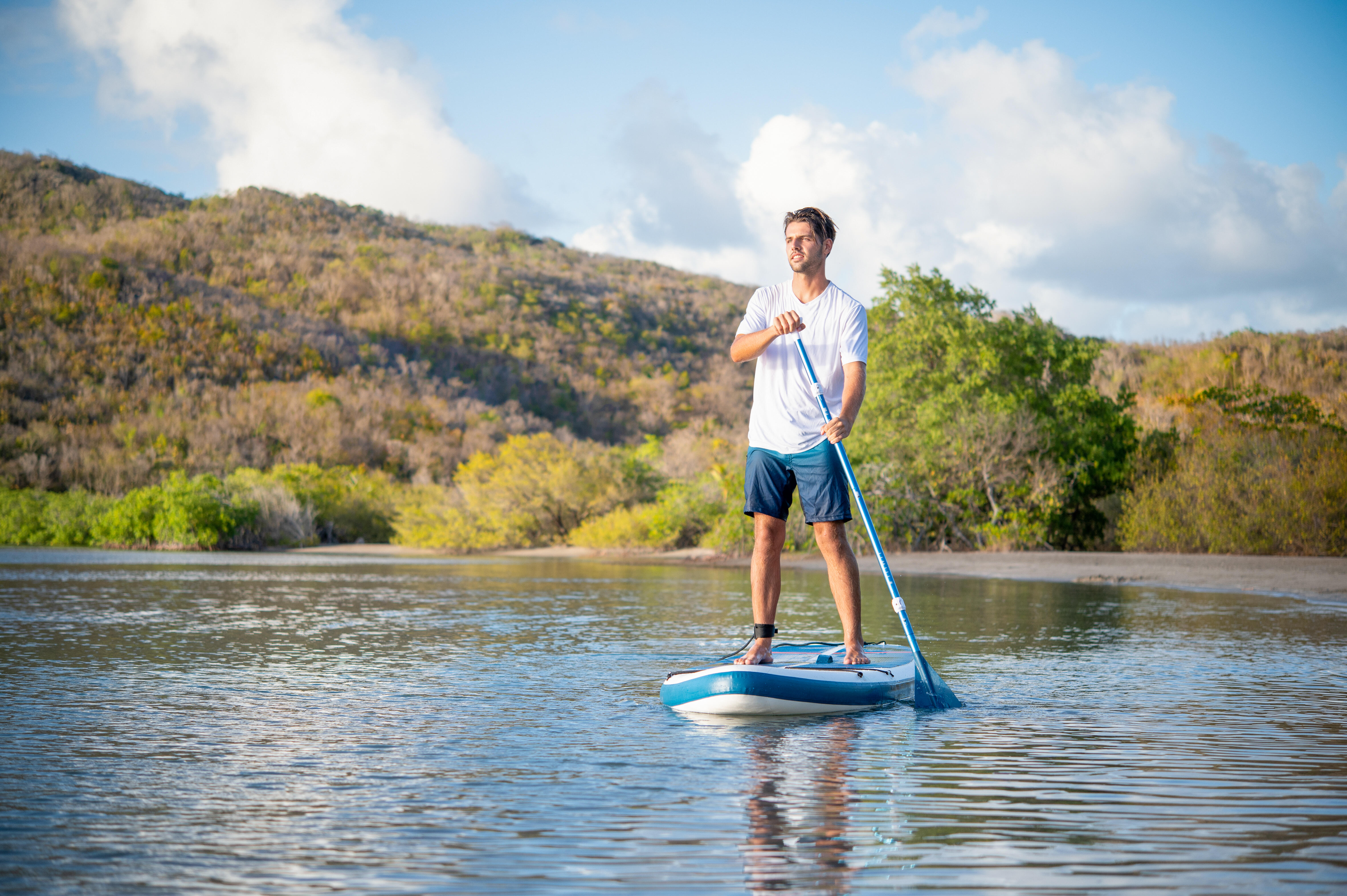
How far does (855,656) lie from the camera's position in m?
6.56

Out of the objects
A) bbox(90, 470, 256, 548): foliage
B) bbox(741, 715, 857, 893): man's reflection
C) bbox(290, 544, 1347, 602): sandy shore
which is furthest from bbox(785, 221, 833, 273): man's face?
bbox(90, 470, 256, 548): foliage

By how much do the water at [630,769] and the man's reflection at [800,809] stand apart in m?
0.02

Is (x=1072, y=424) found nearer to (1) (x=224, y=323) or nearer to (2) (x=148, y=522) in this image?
(2) (x=148, y=522)

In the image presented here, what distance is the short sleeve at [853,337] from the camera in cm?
645

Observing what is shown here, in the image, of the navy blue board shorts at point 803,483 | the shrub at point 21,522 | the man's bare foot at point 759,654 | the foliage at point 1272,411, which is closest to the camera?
the man's bare foot at point 759,654

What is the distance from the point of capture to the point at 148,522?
3288cm

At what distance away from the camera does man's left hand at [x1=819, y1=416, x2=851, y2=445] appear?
6.16m

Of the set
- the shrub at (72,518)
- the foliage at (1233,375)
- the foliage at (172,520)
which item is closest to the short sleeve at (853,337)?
the foliage at (1233,375)

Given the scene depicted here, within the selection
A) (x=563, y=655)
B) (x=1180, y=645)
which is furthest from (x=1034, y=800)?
(x=1180, y=645)

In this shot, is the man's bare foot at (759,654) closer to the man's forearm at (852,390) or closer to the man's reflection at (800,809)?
the man's reflection at (800,809)

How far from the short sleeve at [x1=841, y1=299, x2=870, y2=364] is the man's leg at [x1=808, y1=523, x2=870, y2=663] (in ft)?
3.08

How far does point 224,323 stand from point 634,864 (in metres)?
62.0

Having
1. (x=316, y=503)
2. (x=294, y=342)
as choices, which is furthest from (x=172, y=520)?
(x=294, y=342)

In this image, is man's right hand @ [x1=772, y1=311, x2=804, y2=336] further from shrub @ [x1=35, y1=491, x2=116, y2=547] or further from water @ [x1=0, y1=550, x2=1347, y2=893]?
shrub @ [x1=35, y1=491, x2=116, y2=547]
